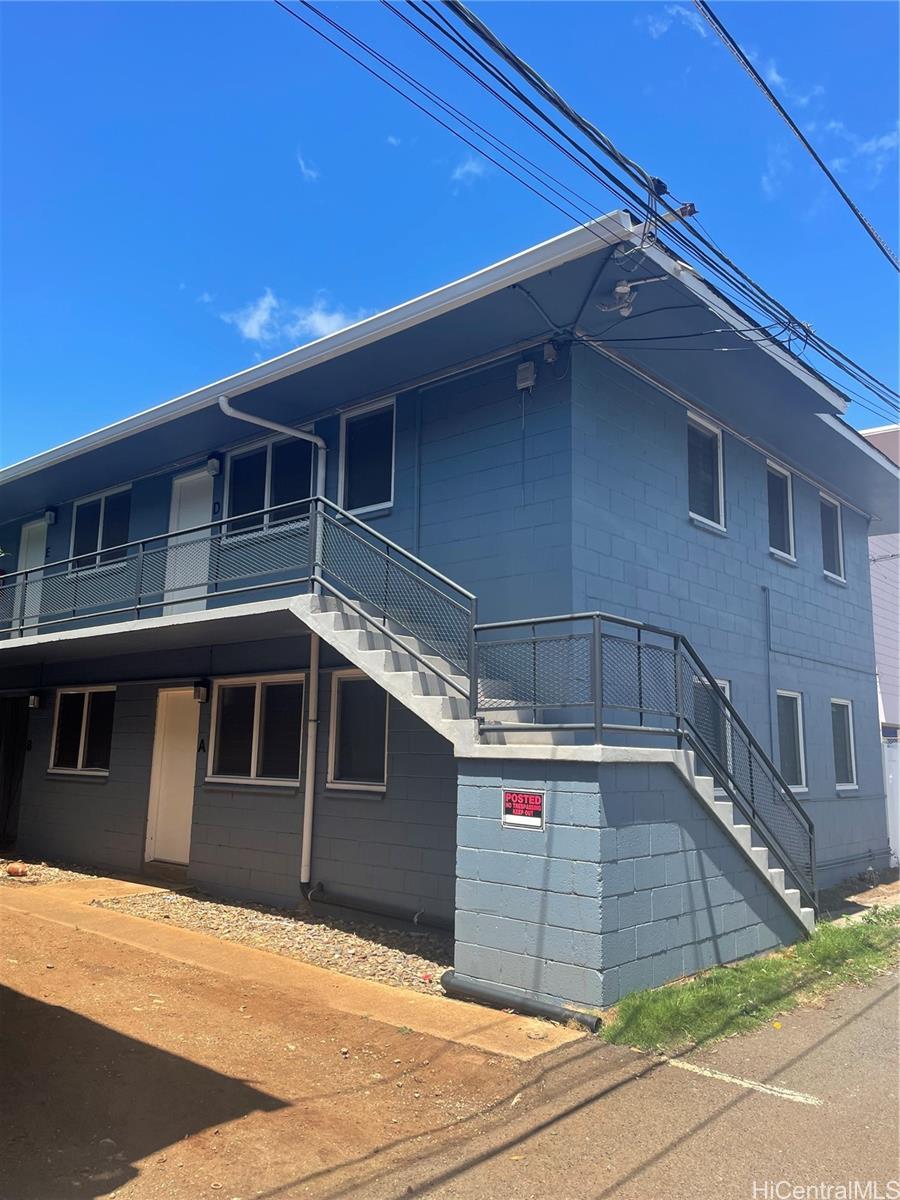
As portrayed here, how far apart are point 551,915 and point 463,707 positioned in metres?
1.94

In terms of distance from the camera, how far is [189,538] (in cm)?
1283

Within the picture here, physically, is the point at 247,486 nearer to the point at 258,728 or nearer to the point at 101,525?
the point at 258,728

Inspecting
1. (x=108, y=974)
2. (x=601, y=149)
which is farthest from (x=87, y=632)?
(x=601, y=149)

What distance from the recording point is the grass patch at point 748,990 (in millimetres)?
6020

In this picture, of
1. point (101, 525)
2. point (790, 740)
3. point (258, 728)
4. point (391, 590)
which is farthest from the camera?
point (101, 525)

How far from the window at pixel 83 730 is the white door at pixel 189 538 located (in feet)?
8.01

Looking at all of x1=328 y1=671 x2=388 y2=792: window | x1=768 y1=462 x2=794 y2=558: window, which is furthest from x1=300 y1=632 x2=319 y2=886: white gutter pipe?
x1=768 y1=462 x2=794 y2=558: window

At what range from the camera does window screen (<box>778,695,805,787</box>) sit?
12.0 m

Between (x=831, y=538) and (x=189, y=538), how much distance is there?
9744 millimetres

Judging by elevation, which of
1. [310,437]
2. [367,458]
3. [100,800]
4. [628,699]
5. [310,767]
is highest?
[310,437]

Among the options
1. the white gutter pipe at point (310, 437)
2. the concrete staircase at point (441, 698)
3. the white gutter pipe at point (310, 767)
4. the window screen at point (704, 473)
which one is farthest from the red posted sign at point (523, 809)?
the window screen at point (704, 473)

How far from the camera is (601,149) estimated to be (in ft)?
21.9

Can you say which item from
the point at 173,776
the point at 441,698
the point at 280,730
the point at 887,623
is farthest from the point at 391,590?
the point at 887,623

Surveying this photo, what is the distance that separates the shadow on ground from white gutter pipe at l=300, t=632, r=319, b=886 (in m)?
3.89
